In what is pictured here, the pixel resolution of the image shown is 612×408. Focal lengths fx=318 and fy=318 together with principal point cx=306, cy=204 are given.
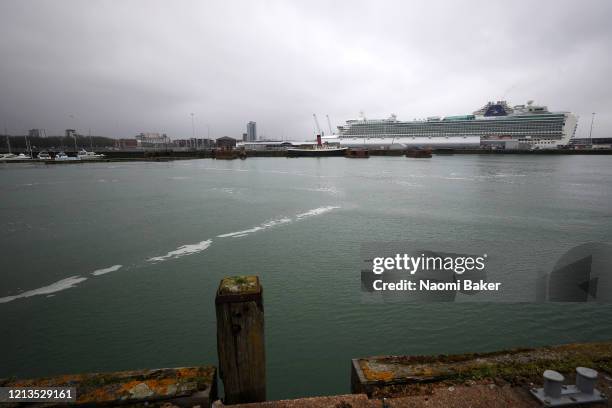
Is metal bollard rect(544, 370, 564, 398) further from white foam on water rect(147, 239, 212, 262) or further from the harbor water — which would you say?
white foam on water rect(147, 239, 212, 262)

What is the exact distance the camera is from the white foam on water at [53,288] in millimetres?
6345

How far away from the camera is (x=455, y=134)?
86688 millimetres

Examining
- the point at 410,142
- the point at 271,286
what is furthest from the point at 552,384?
the point at 410,142

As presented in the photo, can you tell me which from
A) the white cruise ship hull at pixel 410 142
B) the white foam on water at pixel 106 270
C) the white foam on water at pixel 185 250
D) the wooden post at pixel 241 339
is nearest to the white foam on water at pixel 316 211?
the white foam on water at pixel 185 250

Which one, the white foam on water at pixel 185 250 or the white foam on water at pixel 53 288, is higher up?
the white foam on water at pixel 185 250

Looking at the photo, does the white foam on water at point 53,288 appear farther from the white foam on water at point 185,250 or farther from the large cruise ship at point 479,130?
the large cruise ship at point 479,130

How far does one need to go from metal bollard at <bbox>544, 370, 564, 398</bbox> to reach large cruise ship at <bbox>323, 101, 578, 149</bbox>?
302 feet

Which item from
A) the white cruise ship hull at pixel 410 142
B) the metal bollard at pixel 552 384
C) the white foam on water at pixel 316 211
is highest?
the white cruise ship hull at pixel 410 142

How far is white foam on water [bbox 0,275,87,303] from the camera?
20.8 ft

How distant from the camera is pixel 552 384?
2.08m

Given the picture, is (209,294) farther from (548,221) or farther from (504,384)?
(548,221)

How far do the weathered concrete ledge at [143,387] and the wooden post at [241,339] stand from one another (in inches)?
→ 6.5

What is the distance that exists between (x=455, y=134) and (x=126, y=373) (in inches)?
3793

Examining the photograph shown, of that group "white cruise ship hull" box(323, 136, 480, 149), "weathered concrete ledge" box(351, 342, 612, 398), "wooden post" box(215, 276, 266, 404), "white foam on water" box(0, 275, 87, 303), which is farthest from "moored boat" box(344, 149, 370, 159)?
"wooden post" box(215, 276, 266, 404)
